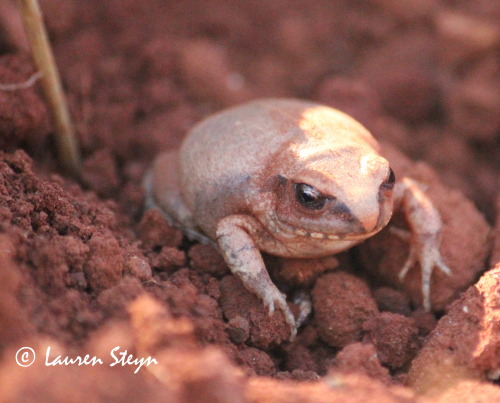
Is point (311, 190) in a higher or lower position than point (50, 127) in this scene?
lower

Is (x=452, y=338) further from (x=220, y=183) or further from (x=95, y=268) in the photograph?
(x=95, y=268)

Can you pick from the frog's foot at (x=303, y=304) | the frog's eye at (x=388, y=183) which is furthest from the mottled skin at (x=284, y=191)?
the frog's foot at (x=303, y=304)

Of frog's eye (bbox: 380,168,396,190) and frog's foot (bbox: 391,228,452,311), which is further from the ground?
frog's eye (bbox: 380,168,396,190)

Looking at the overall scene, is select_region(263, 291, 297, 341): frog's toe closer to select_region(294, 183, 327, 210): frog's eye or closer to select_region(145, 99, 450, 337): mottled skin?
select_region(145, 99, 450, 337): mottled skin

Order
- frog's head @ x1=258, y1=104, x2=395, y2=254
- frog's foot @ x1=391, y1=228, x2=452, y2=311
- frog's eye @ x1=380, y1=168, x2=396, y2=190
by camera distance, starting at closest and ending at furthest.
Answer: frog's head @ x1=258, y1=104, x2=395, y2=254 < frog's eye @ x1=380, y1=168, x2=396, y2=190 < frog's foot @ x1=391, y1=228, x2=452, y2=311

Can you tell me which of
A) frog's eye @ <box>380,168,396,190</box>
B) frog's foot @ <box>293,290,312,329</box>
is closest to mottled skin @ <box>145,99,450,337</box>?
frog's eye @ <box>380,168,396,190</box>

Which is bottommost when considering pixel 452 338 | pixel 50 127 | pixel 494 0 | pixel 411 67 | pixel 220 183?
pixel 452 338

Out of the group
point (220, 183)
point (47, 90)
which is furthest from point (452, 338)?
point (47, 90)
